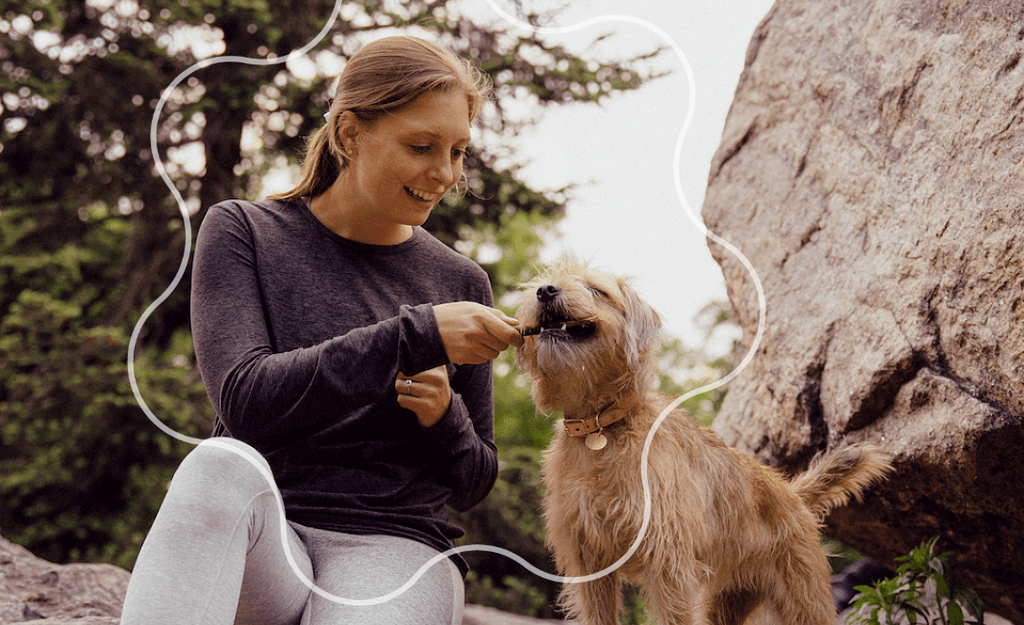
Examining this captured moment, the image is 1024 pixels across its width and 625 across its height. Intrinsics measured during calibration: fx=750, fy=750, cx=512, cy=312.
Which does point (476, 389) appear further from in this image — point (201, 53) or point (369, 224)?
point (201, 53)

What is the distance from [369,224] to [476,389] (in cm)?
68

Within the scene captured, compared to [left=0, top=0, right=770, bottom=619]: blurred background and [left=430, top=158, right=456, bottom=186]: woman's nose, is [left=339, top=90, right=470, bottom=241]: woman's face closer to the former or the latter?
[left=430, top=158, right=456, bottom=186]: woman's nose

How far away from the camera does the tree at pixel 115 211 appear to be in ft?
15.1

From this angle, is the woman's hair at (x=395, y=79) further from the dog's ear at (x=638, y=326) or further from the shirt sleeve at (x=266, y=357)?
the dog's ear at (x=638, y=326)

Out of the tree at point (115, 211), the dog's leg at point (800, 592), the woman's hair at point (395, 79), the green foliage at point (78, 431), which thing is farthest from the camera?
the green foliage at point (78, 431)

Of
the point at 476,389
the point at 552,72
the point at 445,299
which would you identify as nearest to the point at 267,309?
the point at 445,299

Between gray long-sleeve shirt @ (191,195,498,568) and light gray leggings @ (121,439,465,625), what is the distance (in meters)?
0.11

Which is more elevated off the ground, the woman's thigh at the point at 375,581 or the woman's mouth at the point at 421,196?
the woman's mouth at the point at 421,196

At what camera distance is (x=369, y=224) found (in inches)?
98.9

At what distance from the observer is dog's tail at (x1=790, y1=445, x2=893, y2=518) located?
2.57 m

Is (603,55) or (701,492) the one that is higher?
(603,55)

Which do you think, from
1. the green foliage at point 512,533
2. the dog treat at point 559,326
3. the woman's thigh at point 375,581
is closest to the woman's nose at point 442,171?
the dog treat at point 559,326

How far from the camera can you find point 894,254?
99.5 inches

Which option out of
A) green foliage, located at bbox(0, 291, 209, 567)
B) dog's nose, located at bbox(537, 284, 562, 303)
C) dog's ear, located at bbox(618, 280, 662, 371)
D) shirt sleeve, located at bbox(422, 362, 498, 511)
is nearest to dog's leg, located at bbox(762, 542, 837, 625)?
dog's ear, located at bbox(618, 280, 662, 371)
